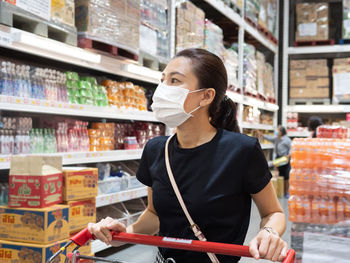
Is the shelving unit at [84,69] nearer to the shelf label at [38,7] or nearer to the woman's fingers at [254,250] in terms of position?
the shelf label at [38,7]

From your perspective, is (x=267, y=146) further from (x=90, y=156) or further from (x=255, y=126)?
(x=90, y=156)

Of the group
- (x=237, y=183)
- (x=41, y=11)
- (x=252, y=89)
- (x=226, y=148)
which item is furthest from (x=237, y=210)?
(x=252, y=89)

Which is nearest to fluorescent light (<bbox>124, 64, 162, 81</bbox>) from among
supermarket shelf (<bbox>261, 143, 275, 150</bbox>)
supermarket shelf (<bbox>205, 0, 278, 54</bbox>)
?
supermarket shelf (<bbox>205, 0, 278, 54</bbox>)

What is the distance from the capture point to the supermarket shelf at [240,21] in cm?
723

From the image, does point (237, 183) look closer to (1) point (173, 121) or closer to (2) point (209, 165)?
(2) point (209, 165)

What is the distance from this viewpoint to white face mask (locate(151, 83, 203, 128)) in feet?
6.03

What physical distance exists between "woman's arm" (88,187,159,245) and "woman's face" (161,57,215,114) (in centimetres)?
44

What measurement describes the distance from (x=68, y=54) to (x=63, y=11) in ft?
1.28

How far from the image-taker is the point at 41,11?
12.1 feet

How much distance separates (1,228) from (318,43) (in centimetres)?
1046

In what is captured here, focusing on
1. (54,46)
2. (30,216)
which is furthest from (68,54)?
(30,216)

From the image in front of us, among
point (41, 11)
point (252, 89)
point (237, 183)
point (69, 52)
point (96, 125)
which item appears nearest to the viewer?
point (237, 183)

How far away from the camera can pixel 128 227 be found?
6.13ft

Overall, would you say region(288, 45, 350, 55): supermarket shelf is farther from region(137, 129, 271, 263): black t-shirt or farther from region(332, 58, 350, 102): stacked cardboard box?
region(137, 129, 271, 263): black t-shirt
